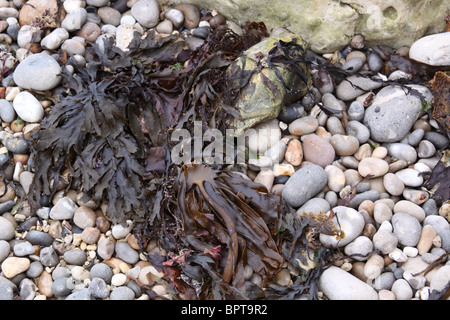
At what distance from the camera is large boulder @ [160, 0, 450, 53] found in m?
3.24

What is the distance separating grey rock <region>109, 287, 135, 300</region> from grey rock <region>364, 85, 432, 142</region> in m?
1.83

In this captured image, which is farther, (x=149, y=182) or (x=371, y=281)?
(x=149, y=182)

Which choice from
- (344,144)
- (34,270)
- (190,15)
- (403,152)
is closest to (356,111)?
(344,144)

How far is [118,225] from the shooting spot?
2793 millimetres

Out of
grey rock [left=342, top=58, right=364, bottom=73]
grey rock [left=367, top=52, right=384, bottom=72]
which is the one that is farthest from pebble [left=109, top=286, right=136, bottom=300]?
grey rock [left=367, top=52, right=384, bottom=72]

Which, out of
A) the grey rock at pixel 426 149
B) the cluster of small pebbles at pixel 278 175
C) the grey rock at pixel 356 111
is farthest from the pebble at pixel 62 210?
the grey rock at pixel 426 149

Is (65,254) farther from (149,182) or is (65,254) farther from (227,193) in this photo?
(227,193)

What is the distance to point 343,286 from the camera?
2.43 metres

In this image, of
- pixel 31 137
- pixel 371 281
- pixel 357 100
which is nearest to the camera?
pixel 371 281

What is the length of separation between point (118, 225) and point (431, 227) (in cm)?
183

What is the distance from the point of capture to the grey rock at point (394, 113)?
300 cm

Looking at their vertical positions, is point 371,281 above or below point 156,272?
above

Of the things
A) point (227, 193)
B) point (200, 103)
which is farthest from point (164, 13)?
point (227, 193)

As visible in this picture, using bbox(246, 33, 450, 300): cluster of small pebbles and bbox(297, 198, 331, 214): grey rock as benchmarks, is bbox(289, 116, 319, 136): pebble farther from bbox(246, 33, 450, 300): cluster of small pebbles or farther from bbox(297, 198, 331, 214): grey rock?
bbox(297, 198, 331, 214): grey rock
